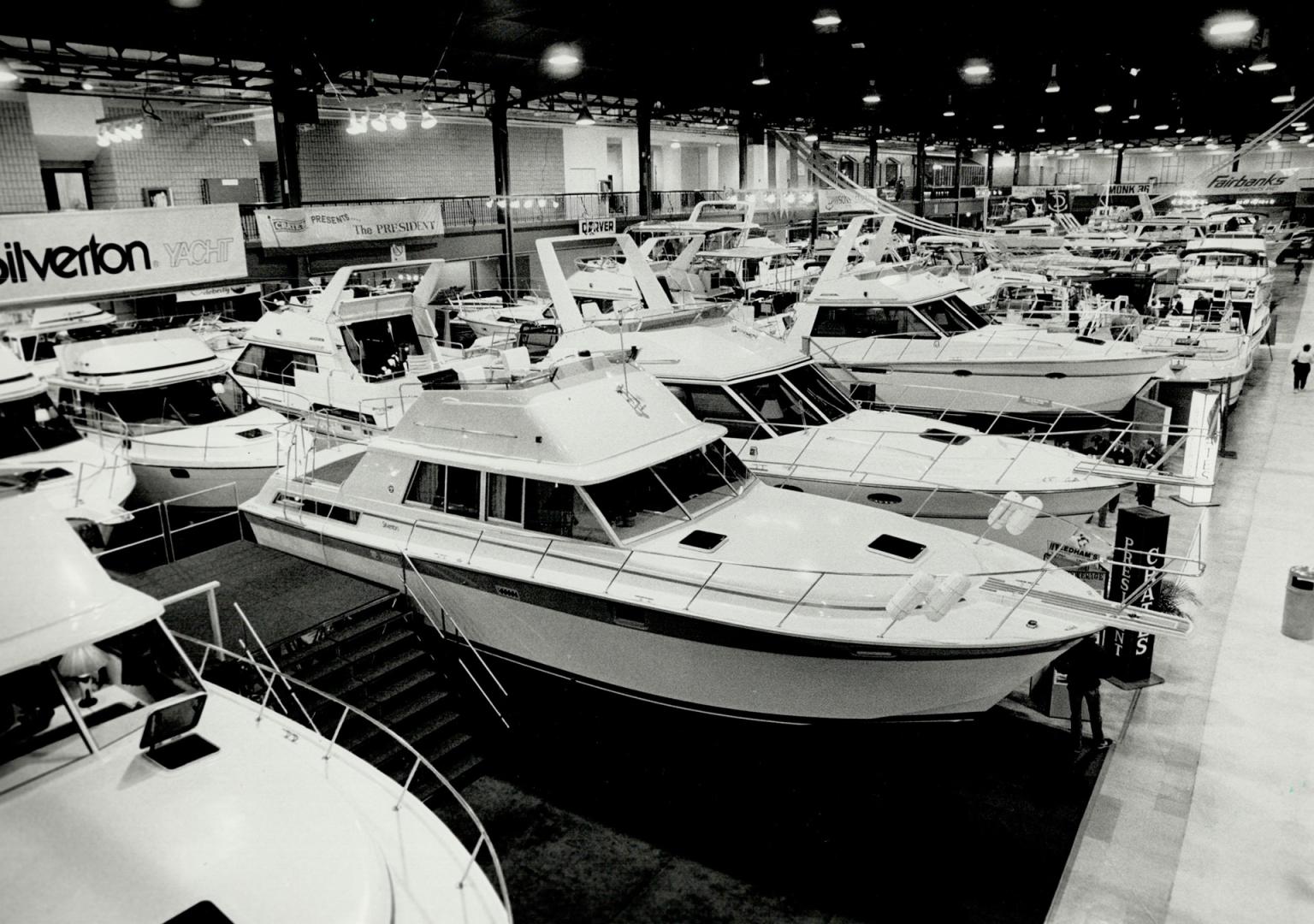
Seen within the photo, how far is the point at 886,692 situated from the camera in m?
5.61

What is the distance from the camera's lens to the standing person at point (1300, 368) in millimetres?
16080

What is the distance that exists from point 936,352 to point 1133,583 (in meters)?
6.72

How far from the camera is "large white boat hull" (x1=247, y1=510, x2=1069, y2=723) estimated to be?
215 inches

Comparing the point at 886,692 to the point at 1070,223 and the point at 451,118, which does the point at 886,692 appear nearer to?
the point at 451,118

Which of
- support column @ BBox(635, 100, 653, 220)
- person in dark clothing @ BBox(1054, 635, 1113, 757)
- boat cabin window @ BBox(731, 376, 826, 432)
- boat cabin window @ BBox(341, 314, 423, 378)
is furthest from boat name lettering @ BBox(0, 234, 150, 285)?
support column @ BBox(635, 100, 653, 220)

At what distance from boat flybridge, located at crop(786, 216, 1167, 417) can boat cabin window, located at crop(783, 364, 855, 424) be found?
8.53ft

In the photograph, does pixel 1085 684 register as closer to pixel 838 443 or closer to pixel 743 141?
pixel 838 443

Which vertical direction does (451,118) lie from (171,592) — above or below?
above

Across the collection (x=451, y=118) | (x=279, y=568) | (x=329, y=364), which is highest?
(x=451, y=118)

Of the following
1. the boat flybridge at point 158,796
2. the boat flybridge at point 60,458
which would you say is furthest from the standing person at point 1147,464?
the boat flybridge at point 60,458

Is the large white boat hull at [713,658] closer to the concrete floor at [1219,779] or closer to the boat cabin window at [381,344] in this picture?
the concrete floor at [1219,779]

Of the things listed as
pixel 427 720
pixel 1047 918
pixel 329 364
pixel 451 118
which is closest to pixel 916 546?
pixel 1047 918

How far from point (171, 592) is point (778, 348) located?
6249 millimetres

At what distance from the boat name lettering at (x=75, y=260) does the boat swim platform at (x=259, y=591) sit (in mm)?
2418
